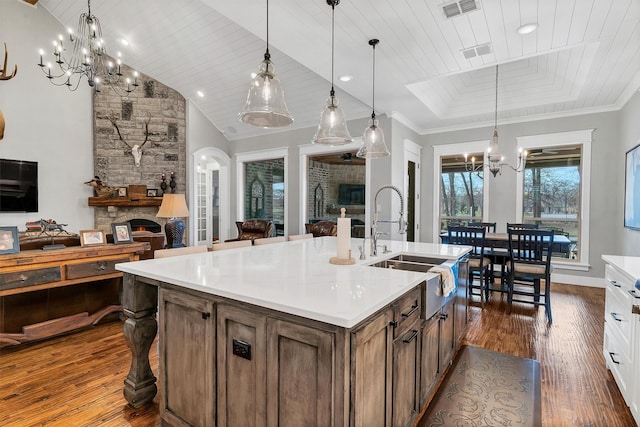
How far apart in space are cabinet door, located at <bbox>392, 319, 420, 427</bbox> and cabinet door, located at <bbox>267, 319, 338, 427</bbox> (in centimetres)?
43

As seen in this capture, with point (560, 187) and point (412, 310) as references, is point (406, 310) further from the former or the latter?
point (560, 187)

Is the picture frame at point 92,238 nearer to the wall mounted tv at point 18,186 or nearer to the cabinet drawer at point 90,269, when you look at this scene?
the cabinet drawer at point 90,269

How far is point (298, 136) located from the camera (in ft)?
22.1

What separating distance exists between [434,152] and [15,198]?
7803 mm

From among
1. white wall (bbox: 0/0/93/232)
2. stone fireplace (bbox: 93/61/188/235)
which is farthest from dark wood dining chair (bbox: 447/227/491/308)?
white wall (bbox: 0/0/93/232)

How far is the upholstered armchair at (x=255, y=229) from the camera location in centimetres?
676

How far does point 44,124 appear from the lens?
5.98 meters

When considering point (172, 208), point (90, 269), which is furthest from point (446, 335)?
point (172, 208)

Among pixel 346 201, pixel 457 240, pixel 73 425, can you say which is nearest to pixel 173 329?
pixel 73 425

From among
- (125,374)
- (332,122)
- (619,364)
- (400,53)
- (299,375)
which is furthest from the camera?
(400,53)

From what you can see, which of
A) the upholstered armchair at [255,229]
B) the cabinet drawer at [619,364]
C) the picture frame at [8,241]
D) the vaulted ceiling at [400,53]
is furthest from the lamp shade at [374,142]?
the upholstered armchair at [255,229]

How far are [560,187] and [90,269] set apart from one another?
6.98 metres

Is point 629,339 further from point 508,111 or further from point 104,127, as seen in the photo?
point 104,127

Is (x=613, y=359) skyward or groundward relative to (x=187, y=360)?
groundward
